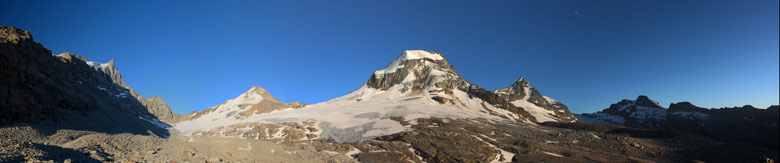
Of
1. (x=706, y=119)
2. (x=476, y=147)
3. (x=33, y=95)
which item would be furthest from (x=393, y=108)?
(x=706, y=119)

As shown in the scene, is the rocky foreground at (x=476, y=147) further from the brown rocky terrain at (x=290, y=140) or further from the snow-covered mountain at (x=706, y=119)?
the snow-covered mountain at (x=706, y=119)

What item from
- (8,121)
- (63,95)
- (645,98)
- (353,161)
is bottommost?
(353,161)

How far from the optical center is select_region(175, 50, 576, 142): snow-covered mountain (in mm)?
Answer: 85938

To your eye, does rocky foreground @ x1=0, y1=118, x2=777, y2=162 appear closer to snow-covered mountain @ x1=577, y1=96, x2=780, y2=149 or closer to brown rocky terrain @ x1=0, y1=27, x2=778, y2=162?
brown rocky terrain @ x1=0, y1=27, x2=778, y2=162

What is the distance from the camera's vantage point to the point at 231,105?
19025 centimetres

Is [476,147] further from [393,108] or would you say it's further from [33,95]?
[33,95]

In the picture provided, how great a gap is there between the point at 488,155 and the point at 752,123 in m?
134

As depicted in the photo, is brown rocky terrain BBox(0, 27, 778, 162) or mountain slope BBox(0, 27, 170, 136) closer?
brown rocky terrain BBox(0, 27, 778, 162)

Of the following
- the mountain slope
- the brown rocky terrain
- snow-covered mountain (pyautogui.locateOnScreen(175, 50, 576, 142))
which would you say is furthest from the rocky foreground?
snow-covered mountain (pyautogui.locateOnScreen(175, 50, 576, 142))

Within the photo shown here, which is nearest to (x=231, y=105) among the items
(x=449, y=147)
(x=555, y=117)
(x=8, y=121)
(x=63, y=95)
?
(x=63, y=95)

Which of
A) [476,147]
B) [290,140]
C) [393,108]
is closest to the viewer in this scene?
[476,147]

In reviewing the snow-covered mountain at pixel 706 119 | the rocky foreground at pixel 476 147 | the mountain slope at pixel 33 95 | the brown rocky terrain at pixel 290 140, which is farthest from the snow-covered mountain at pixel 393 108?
the snow-covered mountain at pixel 706 119

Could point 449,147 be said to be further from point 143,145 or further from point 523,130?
point 143,145

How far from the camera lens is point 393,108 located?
362 ft
